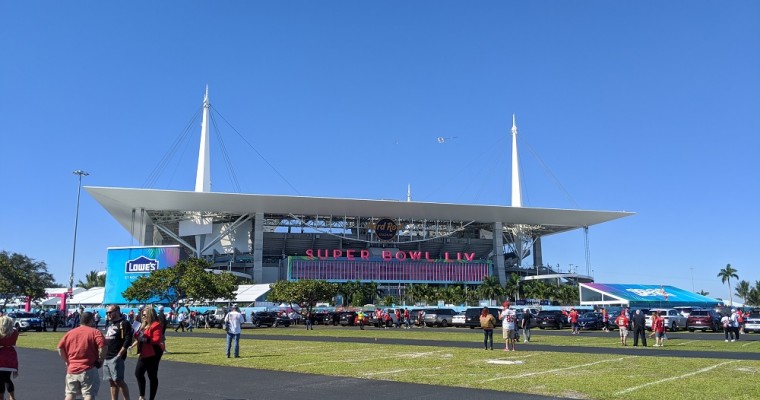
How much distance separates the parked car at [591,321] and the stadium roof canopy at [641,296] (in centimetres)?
3556

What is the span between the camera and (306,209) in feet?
316

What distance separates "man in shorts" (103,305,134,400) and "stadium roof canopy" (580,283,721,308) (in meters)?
73.0

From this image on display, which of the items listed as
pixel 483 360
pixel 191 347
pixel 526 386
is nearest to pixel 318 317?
pixel 191 347

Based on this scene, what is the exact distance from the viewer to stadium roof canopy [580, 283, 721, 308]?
7775 cm

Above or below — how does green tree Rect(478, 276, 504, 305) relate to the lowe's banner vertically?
below

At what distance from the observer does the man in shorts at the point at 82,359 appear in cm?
855

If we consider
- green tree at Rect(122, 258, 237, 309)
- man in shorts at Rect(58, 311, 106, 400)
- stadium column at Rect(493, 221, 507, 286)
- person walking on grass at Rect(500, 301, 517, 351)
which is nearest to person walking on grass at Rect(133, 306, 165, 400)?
man in shorts at Rect(58, 311, 106, 400)

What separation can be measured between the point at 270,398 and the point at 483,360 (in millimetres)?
8114

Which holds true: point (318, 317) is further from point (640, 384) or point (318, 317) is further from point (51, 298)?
point (51, 298)

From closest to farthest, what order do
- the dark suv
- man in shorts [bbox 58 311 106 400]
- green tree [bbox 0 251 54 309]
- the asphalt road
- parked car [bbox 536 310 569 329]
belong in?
man in shorts [bbox 58 311 106 400]
the asphalt road
parked car [bbox 536 310 569 329]
the dark suv
green tree [bbox 0 251 54 309]

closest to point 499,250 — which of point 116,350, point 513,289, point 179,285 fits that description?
point 513,289

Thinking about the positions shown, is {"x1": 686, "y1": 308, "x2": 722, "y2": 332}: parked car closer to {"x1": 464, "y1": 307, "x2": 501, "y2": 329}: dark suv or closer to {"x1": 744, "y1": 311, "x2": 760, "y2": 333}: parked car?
{"x1": 744, "y1": 311, "x2": 760, "y2": 333}: parked car

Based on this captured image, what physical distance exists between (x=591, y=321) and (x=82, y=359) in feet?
126

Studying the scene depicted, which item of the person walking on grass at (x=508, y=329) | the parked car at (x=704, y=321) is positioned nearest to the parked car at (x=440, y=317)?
the parked car at (x=704, y=321)
